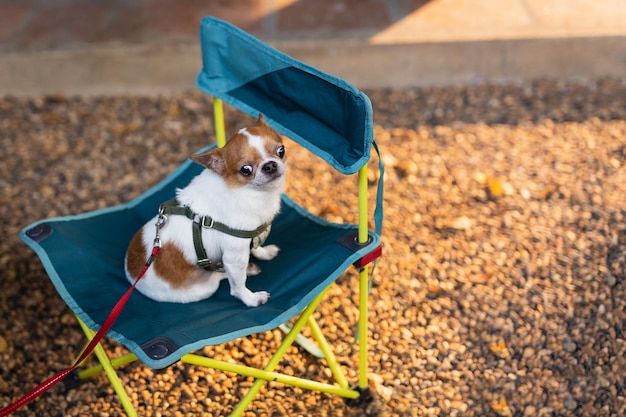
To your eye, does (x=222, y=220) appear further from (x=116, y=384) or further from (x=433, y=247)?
(x=433, y=247)

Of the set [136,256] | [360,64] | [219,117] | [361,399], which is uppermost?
[219,117]

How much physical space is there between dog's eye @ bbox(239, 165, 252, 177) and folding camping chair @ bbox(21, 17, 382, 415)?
234mm

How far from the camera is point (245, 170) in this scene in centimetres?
216

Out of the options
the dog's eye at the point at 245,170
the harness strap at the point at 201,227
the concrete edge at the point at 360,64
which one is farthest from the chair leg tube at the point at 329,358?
the concrete edge at the point at 360,64

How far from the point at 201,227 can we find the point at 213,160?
0.74 ft

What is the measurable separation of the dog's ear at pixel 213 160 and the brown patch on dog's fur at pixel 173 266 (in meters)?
0.30

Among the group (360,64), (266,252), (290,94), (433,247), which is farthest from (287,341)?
(360,64)

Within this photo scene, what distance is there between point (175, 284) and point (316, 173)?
149 centimetres

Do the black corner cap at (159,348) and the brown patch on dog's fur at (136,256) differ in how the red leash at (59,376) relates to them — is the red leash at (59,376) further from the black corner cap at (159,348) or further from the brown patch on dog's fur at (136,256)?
the brown patch on dog's fur at (136,256)

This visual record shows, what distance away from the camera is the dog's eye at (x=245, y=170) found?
215 centimetres

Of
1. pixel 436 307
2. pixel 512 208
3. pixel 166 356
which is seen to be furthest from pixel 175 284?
pixel 512 208

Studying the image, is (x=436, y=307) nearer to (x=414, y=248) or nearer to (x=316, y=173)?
(x=414, y=248)

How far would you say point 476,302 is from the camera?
9.48 feet

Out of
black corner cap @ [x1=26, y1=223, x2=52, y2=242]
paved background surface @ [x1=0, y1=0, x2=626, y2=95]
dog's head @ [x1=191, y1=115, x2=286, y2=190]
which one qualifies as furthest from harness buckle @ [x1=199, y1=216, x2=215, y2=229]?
paved background surface @ [x1=0, y1=0, x2=626, y2=95]
